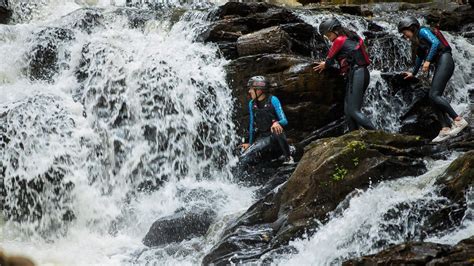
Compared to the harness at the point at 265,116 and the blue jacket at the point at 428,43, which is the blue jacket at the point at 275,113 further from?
the blue jacket at the point at 428,43

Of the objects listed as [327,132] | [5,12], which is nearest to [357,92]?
[327,132]

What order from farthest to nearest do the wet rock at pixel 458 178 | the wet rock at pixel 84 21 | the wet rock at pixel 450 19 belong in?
the wet rock at pixel 450 19 < the wet rock at pixel 84 21 < the wet rock at pixel 458 178

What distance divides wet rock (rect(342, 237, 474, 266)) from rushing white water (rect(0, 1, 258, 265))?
366 cm

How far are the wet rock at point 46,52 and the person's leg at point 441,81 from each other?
948cm

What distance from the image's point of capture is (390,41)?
14805 millimetres

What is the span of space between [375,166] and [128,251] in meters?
4.70

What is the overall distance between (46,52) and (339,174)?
9.81m

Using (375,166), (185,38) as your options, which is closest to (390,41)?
(185,38)

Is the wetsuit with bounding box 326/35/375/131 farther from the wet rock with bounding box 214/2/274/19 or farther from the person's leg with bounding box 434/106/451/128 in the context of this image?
the wet rock with bounding box 214/2/274/19

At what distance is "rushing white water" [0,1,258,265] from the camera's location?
1023 centimetres

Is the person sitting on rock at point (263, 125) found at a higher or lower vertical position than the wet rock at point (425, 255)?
lower

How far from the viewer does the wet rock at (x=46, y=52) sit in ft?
45.6

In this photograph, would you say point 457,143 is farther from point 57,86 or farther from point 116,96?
point 57,86

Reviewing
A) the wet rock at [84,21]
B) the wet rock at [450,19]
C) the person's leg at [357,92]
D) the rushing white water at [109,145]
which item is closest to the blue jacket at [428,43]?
the person's leg at [357,92]
